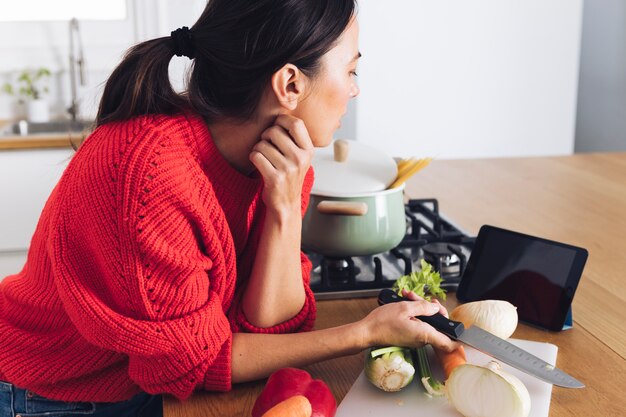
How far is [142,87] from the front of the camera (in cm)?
107

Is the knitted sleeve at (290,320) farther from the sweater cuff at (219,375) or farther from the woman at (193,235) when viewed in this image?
the sweater cuff at (219,375)

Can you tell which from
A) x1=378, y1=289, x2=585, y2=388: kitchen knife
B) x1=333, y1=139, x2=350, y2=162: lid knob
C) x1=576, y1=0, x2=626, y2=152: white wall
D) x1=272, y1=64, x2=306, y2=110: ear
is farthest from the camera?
x1=576, y1=0, x2=626, y2=152: white wall

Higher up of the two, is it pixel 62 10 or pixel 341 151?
pixel 62 10

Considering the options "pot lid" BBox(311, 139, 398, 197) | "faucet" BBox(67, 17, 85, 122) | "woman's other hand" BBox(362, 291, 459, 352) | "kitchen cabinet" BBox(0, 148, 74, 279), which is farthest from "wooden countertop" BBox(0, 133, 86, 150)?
"woman's other hand" BBox(362, 291, 459, 352)

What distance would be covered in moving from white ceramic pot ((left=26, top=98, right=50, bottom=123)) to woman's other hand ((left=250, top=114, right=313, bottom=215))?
7.52 feet

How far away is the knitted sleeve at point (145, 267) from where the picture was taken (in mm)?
930

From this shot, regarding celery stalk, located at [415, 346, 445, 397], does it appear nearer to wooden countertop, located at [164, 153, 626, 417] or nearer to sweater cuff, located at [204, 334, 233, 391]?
wooden countertop, located at [164, 153, 626, 417]

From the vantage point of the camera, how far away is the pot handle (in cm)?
124

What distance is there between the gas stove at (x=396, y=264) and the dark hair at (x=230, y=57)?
35 centimetres

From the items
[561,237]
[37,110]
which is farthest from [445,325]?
[37,110]

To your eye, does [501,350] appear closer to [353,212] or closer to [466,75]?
[353,212]

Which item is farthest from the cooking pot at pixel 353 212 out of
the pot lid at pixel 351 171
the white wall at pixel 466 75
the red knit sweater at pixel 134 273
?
the white wall at pixel 466 75

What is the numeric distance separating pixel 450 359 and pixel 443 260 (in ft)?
1.24

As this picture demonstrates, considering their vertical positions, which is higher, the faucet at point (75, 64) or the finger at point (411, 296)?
the faucet at point (75, 64)
